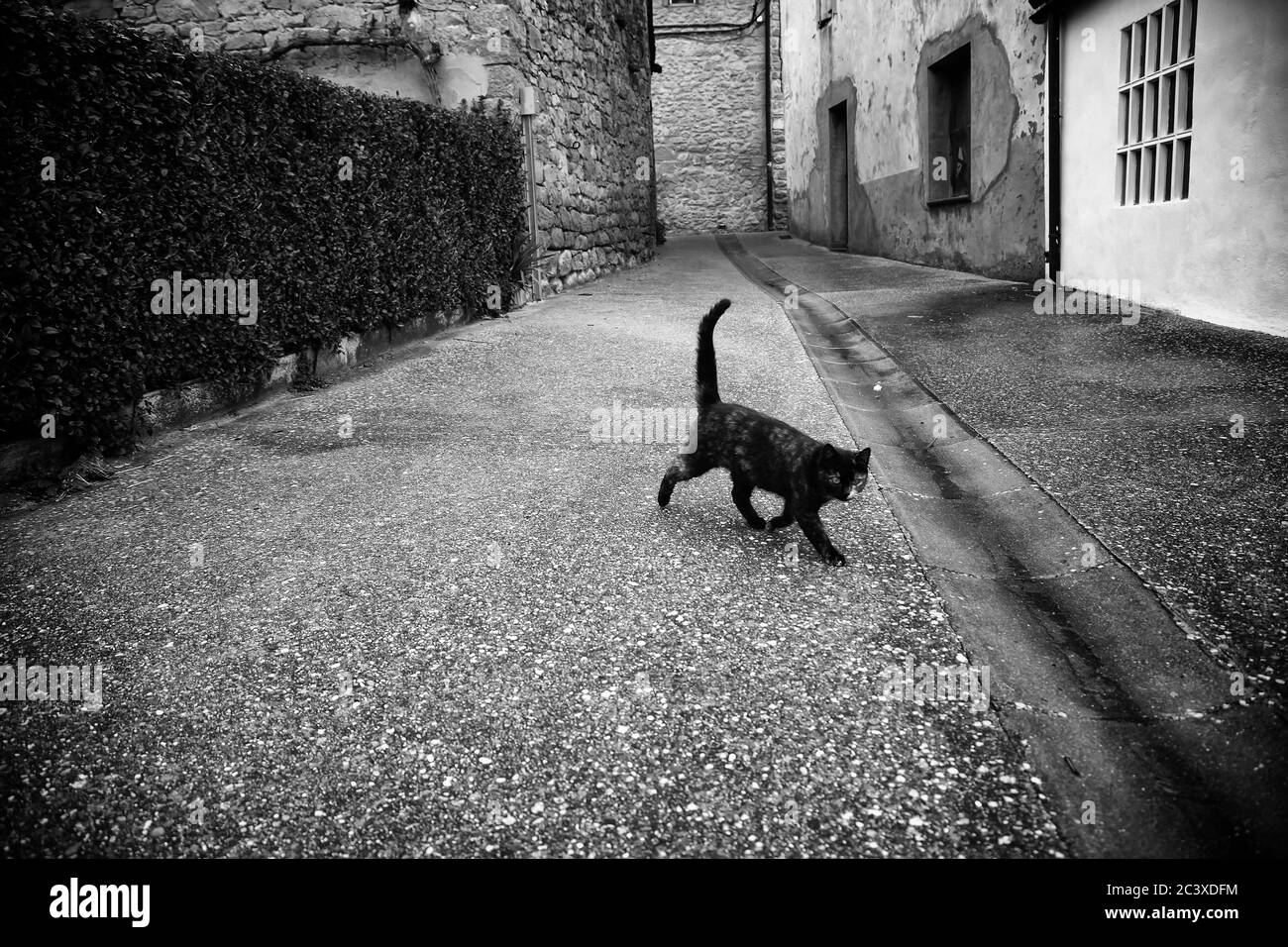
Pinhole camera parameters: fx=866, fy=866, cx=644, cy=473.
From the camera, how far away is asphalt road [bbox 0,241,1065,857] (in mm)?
2016

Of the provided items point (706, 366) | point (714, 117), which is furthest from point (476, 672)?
point (714, 117)

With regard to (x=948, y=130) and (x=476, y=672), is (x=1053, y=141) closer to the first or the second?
(x=948, y=130)

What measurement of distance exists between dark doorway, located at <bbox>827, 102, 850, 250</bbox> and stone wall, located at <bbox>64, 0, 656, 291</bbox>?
5.82m

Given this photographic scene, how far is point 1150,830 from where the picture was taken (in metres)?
1.96

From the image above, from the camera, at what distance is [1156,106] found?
24.0 feet

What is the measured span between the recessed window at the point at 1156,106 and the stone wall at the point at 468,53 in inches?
244

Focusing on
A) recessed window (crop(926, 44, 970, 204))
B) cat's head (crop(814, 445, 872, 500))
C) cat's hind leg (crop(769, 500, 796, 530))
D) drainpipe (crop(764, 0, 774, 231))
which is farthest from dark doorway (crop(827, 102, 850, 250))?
cat's head (crop(814, 445, 872, 500))

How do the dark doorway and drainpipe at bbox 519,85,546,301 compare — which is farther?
the dark doorway

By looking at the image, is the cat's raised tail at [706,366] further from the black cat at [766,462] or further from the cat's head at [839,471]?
the cat's head at [839,471]

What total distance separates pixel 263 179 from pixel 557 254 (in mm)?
5814

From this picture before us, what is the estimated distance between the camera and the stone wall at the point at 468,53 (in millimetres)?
9688

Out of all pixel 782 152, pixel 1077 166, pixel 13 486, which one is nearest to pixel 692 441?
pixel 13 486

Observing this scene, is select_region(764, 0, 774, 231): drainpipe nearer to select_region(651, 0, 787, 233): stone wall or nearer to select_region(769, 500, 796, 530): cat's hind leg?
select_region(651, 0, 787, 233): stone wall
